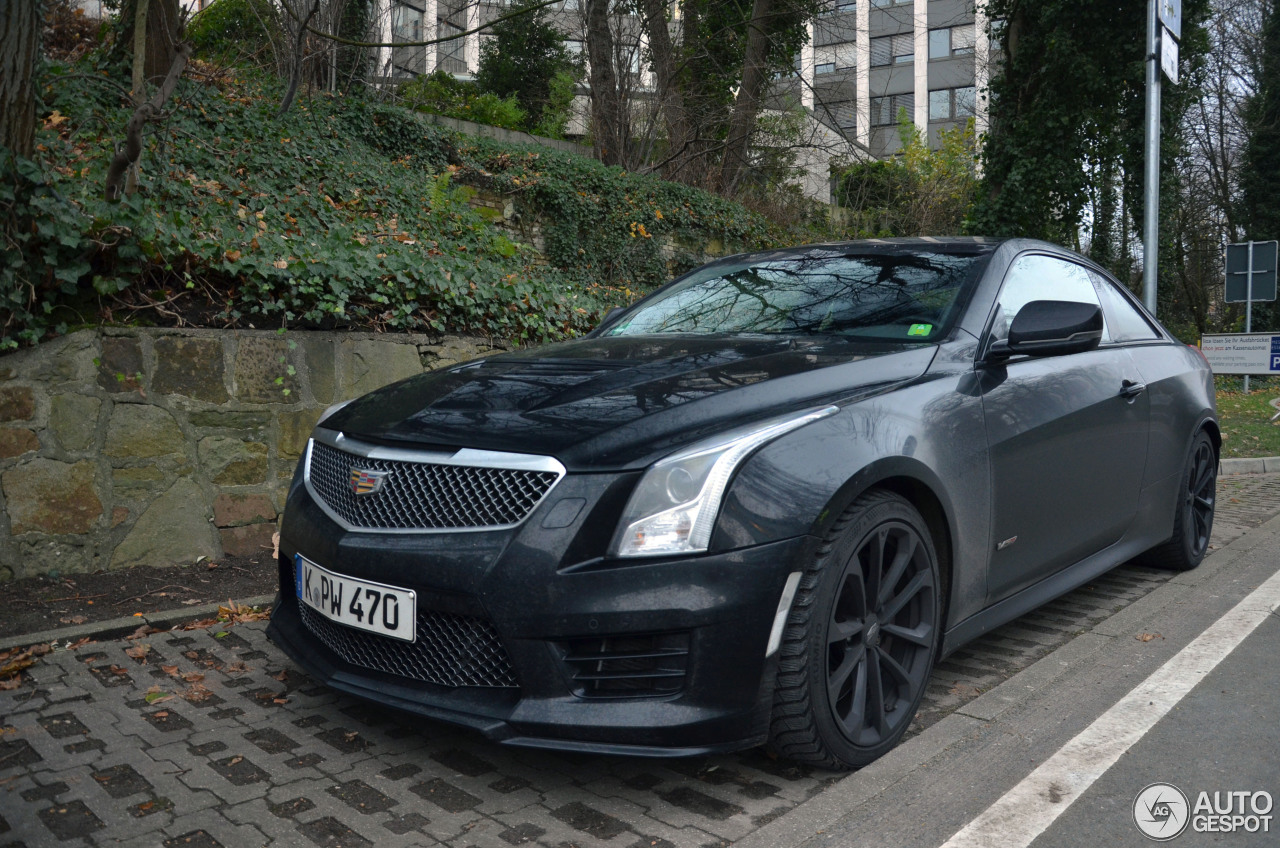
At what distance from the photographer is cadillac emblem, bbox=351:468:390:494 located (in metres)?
2.77

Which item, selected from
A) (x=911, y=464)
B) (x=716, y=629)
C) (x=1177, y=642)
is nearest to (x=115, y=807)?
(x=716, y=629)

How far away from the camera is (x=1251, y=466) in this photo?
29.7 ft

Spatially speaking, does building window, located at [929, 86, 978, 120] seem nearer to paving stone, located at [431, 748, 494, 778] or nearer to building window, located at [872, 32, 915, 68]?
building window, located at [872, 32, 915, 68]

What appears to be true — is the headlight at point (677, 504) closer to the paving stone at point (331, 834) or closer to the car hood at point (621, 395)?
the car hood at point (621, 395)

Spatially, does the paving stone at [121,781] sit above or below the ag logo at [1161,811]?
above

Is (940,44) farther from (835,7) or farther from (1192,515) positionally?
(1192,515)

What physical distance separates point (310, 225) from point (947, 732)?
7.62 metres

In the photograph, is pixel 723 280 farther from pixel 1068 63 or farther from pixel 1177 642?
pixel 1068 63

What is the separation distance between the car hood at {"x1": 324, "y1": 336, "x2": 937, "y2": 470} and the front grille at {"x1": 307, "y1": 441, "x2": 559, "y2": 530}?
7 centimetres

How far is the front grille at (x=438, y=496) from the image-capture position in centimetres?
251

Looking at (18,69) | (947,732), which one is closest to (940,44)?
(18,69)

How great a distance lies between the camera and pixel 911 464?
2838 mm

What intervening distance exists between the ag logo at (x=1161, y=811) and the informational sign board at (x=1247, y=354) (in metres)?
15.3

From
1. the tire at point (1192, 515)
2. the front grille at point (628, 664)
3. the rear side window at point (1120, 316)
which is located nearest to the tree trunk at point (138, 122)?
the front grille at point (628, 664)
